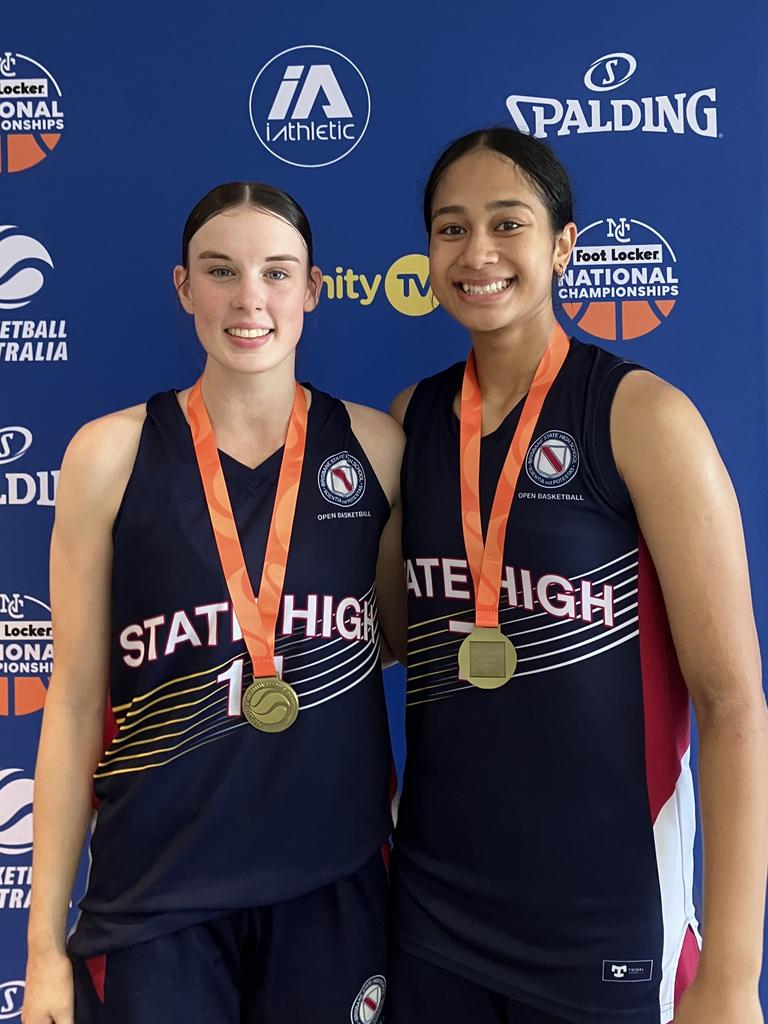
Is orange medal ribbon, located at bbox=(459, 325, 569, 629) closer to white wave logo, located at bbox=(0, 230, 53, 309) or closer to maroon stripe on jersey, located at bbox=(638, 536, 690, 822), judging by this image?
maroon stripe on jersey, located at bbox=(638, 536, 690, 822)

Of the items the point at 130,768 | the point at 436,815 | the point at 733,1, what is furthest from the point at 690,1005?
the point at 733,1

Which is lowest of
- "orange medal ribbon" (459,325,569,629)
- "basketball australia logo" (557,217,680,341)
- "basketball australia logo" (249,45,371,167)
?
"orange medal ribbon" (459,325,569,629)

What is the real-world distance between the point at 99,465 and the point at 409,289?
0.98 m

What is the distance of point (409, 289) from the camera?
2.42 m

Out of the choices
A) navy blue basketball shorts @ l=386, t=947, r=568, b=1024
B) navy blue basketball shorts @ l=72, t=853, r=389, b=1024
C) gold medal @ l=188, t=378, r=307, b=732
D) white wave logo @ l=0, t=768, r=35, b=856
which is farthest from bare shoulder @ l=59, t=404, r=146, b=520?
white wave logo @ l=0, t=768, r=35, b=856

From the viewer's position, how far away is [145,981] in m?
1.65

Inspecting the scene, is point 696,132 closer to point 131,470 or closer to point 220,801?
point 131,470

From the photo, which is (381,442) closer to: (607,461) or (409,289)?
(607,461)

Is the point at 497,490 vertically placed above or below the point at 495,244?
below

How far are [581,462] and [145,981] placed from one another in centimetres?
110

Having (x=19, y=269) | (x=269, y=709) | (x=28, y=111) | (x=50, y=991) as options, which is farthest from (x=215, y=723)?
(x=28, y=111)

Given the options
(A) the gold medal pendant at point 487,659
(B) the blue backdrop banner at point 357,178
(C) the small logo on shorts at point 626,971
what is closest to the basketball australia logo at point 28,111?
(B) the blue backdrop banner at point 357,178

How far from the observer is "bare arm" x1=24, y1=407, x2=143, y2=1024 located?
5.75 ft

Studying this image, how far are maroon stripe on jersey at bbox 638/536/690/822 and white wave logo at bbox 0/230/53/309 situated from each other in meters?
1.60
